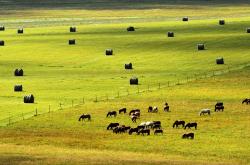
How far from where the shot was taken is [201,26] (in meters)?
145

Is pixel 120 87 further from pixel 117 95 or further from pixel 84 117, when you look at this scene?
pixel 84 117

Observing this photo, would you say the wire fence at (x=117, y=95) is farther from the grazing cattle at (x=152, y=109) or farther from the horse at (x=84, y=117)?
the grazing cattle at (x=152, y=109)

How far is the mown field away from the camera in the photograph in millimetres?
58625

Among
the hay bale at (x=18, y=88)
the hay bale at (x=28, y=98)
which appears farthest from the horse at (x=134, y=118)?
the hay bale at (x=18, y=88)

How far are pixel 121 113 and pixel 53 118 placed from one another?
16.9ft

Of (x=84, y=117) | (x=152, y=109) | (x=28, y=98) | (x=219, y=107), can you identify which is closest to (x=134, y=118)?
(x=84, y=117)

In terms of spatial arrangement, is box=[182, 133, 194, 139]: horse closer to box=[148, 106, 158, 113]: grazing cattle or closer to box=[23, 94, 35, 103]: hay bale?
box=[148, 106, 158, 113]: grazing cattle

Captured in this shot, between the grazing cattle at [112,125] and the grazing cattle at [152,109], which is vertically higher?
the grazing cattle at [152,109]

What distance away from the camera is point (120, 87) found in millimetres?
87938

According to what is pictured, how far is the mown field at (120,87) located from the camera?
2308 inches

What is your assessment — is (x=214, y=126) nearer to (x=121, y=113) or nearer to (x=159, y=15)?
(x=121, y=113)

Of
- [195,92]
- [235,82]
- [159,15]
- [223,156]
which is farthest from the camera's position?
[159,15]

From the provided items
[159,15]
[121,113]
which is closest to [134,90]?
[121,113]

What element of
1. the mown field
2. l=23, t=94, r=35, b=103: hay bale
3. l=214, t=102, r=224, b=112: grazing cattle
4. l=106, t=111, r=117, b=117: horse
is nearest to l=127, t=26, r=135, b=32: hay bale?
the mown field
